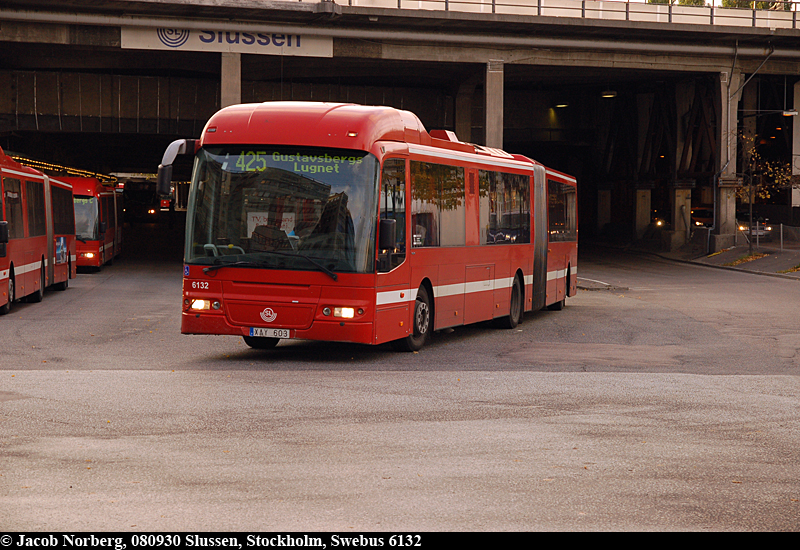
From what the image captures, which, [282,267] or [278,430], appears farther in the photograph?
[282,267]

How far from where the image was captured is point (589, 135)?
2372 inches

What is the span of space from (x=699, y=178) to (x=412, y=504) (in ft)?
152

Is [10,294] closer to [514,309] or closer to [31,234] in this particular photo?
[31,234]

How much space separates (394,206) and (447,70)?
104 ft

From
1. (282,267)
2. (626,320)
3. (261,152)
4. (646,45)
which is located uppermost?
(646,45)

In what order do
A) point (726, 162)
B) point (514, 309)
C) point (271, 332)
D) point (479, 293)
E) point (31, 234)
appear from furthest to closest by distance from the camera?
point (726, 162)
point (31, 234)
point (514, 309)
point (479, 293)
point (271, 332)

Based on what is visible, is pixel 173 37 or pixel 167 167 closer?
pixel 167 167

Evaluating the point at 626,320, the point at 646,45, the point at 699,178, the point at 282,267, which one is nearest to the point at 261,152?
the point at 282,267

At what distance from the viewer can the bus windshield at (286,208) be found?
12.8 meters

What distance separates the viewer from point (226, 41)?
3659 centimetres

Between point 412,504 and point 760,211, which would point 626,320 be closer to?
point 412,504

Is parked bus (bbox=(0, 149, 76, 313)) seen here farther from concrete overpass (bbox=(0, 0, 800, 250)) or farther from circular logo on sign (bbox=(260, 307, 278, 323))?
concrete overpass (bbox=(0, 0, 800, 250))

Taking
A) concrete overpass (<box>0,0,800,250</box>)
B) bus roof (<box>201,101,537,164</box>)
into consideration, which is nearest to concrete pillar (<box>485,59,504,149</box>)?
concrete overpass (<box>0,0,800,250</box>)

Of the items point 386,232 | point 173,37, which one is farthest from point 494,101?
point 386,232
